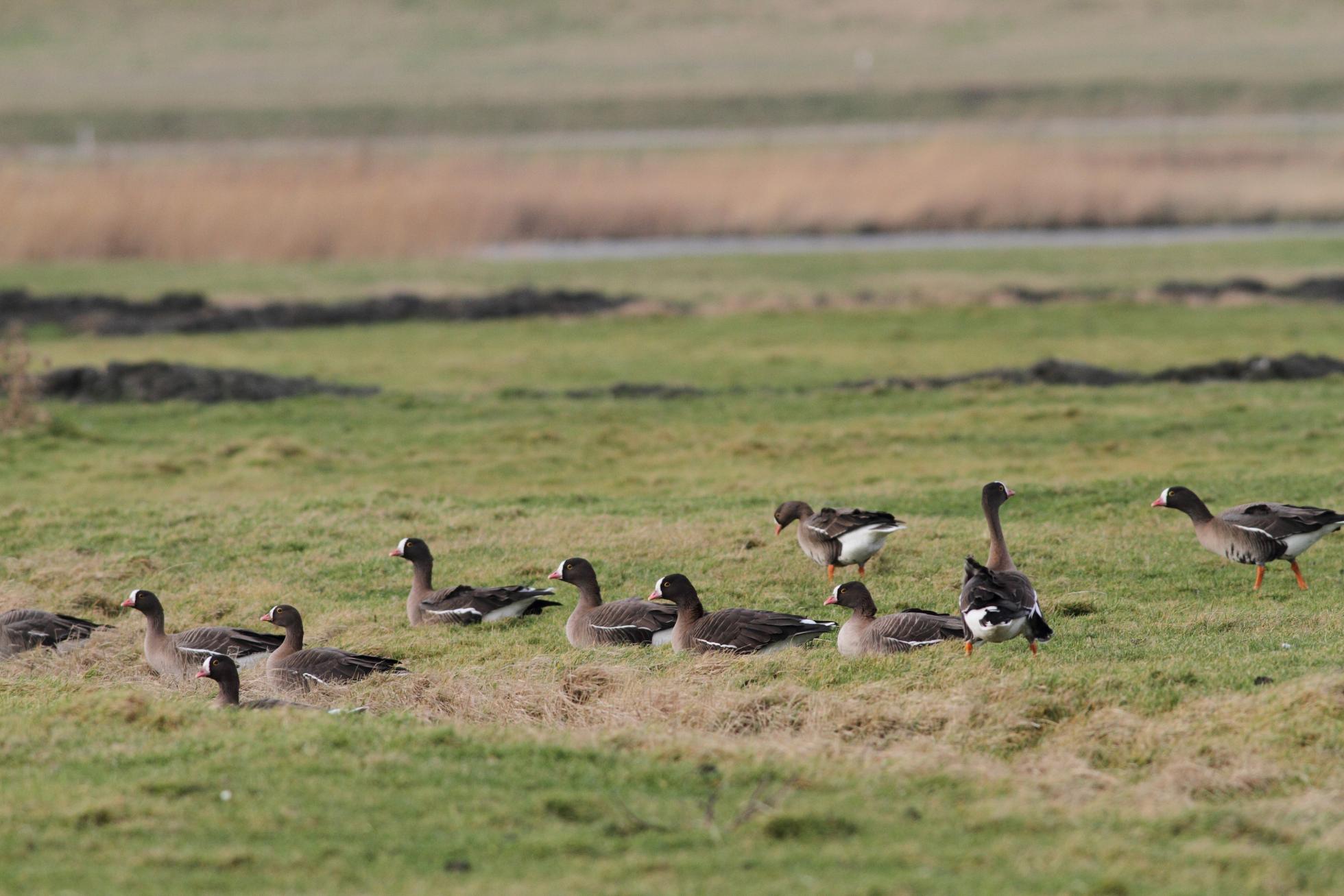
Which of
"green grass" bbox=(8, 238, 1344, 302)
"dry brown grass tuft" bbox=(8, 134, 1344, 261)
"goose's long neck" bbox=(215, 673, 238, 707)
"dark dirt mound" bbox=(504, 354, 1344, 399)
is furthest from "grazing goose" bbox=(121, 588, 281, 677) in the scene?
"dry brown grass tuft" bbox=(8, 134, 1344, 261)

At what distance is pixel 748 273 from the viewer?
4544cm

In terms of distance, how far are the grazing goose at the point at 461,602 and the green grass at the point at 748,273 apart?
2462 cm

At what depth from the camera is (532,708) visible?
11398mm

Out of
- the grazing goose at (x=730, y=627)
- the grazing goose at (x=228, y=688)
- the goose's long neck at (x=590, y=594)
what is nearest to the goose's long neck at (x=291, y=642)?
the grazing goose at (x=228, y=688)

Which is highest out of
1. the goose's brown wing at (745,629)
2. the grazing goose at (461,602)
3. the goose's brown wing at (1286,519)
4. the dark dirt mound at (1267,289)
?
the dark dirt mound at (1267,289)

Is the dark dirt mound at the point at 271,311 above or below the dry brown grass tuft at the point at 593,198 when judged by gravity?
below

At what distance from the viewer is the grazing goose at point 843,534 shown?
47.8ft

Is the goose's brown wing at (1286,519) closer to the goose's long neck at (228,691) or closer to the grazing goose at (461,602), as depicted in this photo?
the grazing goose at (461,602)

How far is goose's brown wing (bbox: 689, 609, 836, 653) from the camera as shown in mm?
12578

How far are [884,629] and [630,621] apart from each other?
2285 millimetres

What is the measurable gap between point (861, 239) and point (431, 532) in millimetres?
37790

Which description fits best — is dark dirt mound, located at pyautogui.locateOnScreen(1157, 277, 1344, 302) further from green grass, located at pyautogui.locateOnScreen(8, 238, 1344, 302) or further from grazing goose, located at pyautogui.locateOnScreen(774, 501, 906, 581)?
grazing goose, located at pyautogui.locateOnScreen(774, 501, 906, 581)

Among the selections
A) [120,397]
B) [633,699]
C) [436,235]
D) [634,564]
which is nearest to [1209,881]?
[633,699]

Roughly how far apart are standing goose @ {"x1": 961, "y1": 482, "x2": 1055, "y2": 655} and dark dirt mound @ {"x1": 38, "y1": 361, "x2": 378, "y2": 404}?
18.0m
